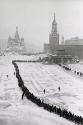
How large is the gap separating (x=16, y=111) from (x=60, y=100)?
7.66 meters

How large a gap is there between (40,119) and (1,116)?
385cm

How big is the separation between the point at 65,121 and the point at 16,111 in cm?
573

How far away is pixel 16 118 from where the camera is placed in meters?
25.2

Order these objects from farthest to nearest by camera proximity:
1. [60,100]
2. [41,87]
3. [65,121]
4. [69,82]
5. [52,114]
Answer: [69,82] → [41,87] → [60,100] → [52,114] → [65,121]

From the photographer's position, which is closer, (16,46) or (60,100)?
(60,100)

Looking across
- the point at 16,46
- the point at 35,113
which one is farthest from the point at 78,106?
the point at 16,46

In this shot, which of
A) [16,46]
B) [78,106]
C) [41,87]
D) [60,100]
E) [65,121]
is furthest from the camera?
[16,46]

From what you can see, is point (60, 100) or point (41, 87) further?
point (41, 87)

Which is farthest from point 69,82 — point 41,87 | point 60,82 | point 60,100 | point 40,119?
point 40,119

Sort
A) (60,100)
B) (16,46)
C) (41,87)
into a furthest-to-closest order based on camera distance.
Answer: (16,46), (41,87), (60,100)

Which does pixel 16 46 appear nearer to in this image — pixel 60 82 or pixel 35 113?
pixel 60 82

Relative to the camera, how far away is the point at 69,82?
4750 cm

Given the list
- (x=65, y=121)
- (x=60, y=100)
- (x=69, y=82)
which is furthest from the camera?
(x=69, y=82)

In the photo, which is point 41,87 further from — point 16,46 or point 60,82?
point 16,46
